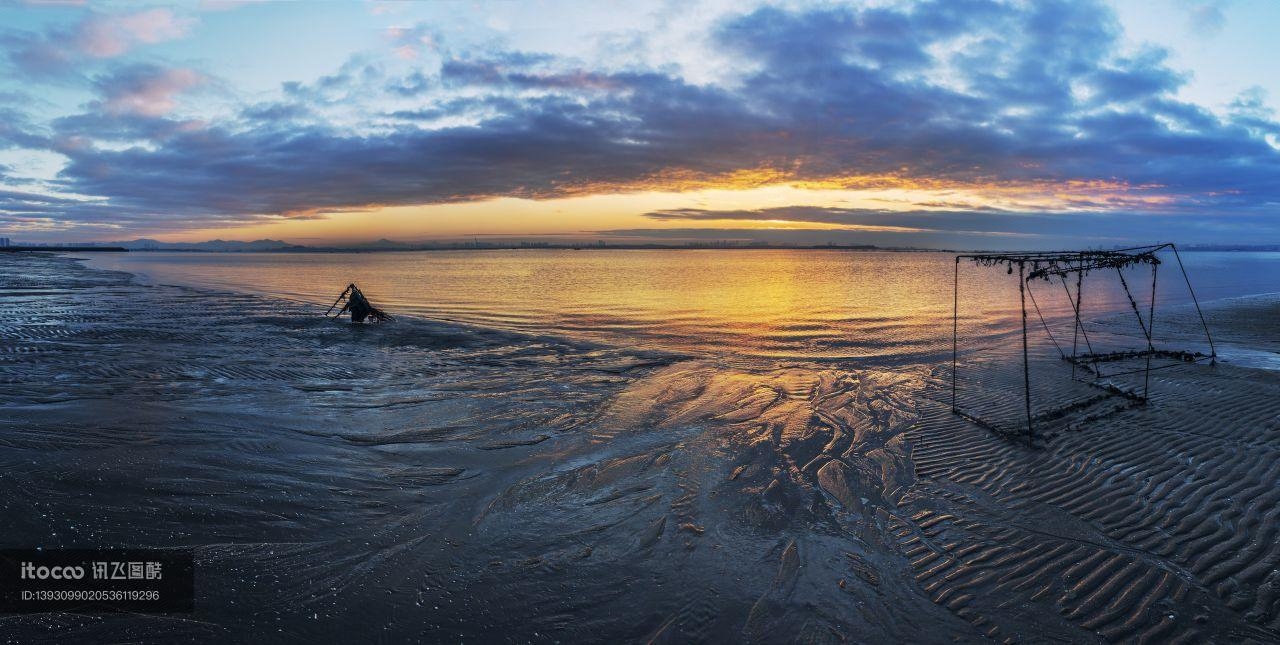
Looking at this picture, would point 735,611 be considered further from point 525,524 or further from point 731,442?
point 731,442

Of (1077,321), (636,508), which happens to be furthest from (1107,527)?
(1077,321)

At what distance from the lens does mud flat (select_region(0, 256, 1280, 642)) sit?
5.01 metres

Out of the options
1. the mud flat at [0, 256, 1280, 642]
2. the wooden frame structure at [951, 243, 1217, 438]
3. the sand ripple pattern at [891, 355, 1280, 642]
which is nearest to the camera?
the mud flat at [0, 256, 1280, 642]

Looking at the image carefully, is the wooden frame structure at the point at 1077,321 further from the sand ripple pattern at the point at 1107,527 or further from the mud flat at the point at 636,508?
the sand ripple pattern at the point at 1107,527

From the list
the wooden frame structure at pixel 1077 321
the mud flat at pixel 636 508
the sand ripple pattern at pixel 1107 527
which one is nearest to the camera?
the mud flat at pixel 636 508

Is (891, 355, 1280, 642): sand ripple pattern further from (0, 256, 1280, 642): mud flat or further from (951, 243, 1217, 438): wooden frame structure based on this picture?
(951, 243, 1217, 438): wooden frame structure

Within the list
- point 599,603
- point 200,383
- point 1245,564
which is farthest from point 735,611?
point 200,383

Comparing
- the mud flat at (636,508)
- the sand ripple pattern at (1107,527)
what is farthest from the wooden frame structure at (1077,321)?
the sand ripple pattern at (1107,527)

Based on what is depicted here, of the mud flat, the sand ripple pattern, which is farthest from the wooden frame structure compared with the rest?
the sand ripple pattern

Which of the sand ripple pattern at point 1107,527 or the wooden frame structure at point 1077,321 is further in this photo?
the wooden frame structure at point 1077,321

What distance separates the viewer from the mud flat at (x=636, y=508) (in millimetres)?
5012

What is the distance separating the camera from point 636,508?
23.2 ft

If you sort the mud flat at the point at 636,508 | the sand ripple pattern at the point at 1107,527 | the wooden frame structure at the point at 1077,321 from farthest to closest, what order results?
1. the wooden frame structure at the point at 1077,321
2. the sand ripple pattern at the point at 1107,527
3. the mud flat at the point at 636,508

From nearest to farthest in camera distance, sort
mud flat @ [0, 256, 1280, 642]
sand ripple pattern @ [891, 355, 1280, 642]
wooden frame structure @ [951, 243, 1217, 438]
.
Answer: mud flat @ [0, 256, 1280, 642]
sand ripple pattern @ [891, 355, 1280, 642]
wooden frame structure @ [951, 243, 1217, 438]
